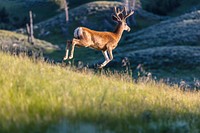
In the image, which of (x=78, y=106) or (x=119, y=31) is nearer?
(x=78, y=106)

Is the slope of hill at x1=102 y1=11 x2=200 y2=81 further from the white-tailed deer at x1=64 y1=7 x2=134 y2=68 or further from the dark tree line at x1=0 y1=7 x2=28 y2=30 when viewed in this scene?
the dark tree line at x1=0 y1=7 x2=28 y2=30

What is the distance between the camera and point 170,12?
103125 millimetres

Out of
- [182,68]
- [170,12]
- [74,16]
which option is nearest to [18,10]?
[74,16]

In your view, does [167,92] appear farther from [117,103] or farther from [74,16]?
[74,16]

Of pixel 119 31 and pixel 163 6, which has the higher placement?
pixel 163 6

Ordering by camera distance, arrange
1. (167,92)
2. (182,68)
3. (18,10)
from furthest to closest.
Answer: (18,10) → (182,68) → (167,92)

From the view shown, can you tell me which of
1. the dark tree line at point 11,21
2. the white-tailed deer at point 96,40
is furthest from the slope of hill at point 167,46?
the dark tree line at point 11,21

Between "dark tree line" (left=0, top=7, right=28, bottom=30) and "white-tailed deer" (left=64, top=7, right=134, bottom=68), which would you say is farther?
"dark tree line" (left=0, top=7, right=28, bottom=30)

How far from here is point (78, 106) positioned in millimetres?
6824

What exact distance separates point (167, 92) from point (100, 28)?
75.0 metres

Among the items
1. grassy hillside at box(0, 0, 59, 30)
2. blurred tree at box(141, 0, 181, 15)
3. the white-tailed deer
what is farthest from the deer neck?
blurred tree at box(141, 0, 181, 15)

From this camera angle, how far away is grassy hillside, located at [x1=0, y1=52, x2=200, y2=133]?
20.0 feet

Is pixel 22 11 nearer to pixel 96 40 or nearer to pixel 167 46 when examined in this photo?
pixel 167 46

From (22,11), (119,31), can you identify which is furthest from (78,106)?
(22,11)
